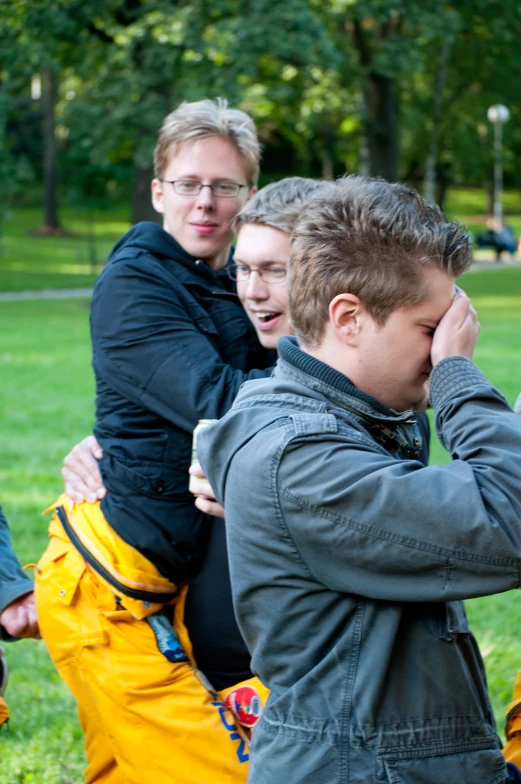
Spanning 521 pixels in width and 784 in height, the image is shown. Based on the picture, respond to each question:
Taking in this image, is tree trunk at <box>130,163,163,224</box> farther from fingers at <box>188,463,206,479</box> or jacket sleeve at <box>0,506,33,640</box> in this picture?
fingers at <box>188,463,206,479</box>

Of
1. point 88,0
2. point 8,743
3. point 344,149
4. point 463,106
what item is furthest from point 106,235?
point 8,743

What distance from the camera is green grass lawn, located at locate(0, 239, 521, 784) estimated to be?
4105 mm

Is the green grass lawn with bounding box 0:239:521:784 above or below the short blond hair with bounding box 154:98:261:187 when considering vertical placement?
below

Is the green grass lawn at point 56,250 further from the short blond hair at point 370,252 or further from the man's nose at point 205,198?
the short blond hair at point 370,252

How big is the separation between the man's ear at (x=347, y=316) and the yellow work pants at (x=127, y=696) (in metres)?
1.33

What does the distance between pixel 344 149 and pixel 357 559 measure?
2044 inches

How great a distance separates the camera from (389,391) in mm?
2047

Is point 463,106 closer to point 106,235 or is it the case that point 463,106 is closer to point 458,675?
point 106,235

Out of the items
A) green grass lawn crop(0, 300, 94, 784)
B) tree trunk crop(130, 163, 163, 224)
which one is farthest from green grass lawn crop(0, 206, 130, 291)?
green grass lawn crop(0, 300, 94, 784)

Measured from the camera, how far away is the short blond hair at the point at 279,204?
9.83ft

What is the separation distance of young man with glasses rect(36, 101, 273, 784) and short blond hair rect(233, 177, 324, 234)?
0.27m

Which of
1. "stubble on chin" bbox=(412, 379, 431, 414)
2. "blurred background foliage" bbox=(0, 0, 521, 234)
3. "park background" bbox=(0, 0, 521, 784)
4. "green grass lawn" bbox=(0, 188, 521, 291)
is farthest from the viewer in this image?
"green grass lawn" bbox=(0, 188, 521, 291)

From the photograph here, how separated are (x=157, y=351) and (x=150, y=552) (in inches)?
22.7

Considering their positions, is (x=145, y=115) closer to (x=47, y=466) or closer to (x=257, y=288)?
(x=47, y=466)
